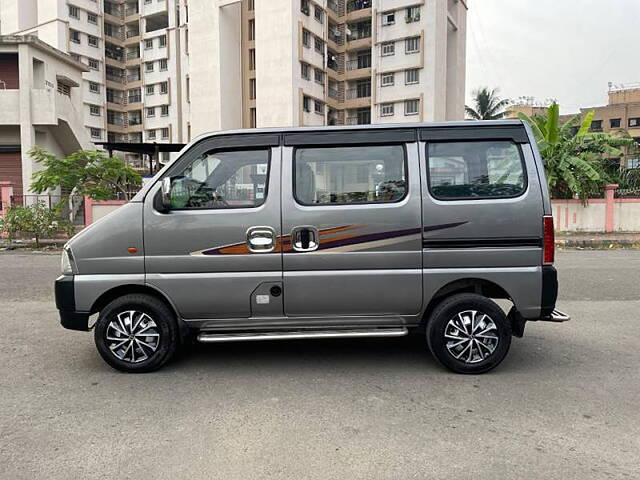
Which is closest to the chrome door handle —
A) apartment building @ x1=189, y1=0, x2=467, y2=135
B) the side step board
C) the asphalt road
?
the side step board

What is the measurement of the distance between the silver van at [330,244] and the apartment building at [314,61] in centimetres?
3558

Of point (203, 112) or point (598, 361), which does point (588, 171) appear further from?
point (203, 112)

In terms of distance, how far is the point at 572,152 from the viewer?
20.9m

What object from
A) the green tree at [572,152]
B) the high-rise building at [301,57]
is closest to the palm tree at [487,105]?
the high-rise building at [301,57]

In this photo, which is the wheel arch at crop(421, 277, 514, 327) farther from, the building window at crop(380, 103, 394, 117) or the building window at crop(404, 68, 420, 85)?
the building window at crop(380, 103, 394, 117)

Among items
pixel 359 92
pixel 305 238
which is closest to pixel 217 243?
pixel 305 238

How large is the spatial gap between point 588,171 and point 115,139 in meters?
51.9

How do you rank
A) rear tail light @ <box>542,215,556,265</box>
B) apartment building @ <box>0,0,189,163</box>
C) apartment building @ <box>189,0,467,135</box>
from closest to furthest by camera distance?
rear tail light @ <box>542,215,556,265</box> → apartment building @ <box>189,0,467,135</box> → apartment building @ <box>0,0,189,163</box>

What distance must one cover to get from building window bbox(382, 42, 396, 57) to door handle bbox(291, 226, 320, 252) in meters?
41.3

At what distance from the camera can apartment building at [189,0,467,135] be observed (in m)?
39.5

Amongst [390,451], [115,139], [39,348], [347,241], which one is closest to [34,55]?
[39,348]

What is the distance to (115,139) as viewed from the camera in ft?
192

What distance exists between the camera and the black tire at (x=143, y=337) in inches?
182

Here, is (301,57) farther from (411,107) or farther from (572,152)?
(572,152)
